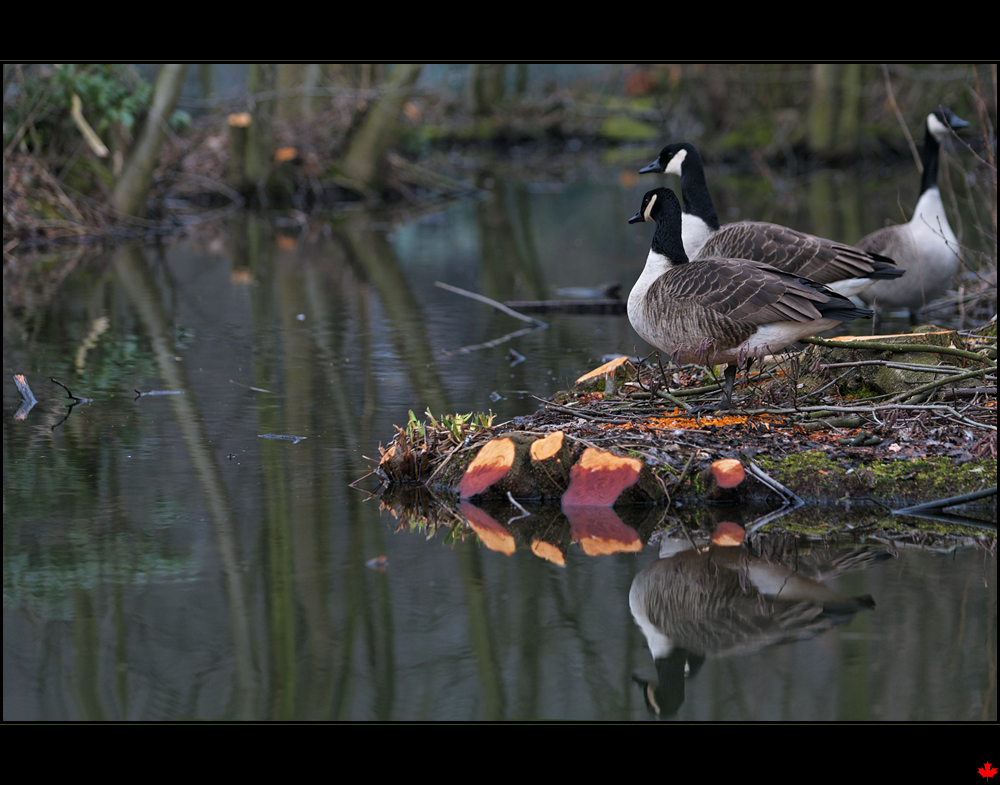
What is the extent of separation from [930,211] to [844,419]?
4.85 metres

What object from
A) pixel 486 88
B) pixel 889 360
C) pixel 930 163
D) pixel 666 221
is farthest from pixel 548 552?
pixel 486 88

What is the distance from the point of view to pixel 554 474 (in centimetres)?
625

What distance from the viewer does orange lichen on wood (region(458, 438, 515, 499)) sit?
6.23 meters

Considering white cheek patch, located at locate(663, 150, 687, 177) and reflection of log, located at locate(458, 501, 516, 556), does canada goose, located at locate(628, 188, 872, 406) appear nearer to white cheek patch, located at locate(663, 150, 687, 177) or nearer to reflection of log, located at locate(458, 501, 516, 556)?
reflection of log, located at locate(458, 501, 516, 556)

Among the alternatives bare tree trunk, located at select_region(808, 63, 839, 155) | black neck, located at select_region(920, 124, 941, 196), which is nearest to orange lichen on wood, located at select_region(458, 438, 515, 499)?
black neck, located at select_region(920, 124, 941, 196)

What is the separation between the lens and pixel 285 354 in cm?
1030

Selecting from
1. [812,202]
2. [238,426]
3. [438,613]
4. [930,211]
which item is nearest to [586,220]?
[812,202]

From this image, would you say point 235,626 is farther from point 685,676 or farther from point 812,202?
point 812,202

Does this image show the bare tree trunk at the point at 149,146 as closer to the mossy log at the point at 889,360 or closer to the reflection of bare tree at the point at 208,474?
the reflection of bare tree at the point at 208,474

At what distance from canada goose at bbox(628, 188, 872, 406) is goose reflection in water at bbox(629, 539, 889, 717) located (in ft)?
4.68

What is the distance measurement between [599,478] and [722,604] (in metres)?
1.38

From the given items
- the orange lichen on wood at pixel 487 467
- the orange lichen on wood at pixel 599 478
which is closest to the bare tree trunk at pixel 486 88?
the orange lichen on wood at pixel 487 467

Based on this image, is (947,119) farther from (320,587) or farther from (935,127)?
(320,587)

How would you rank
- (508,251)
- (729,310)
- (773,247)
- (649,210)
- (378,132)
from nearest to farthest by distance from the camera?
1. (729,310)
2. (649,210)
3. (773,247)
4. (508,251)
5. (378,132)
